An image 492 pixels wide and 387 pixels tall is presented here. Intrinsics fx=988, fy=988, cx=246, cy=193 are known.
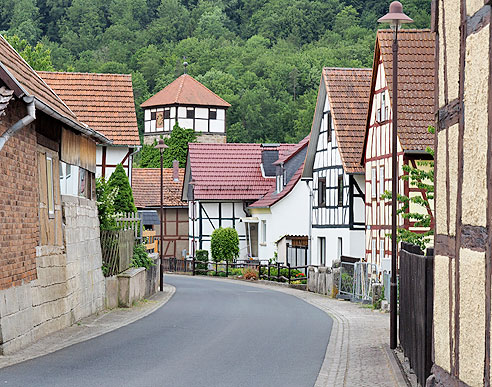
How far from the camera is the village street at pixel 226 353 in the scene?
41.3ft

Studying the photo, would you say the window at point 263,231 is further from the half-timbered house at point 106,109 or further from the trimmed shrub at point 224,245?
the half-timbered house at point 106,109

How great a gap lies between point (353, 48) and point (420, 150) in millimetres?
88062

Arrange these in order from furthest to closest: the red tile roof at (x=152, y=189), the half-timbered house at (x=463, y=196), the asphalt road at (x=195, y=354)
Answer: the red tile roof at (x=152, y=189) → the asphalt road at (x=195, y=354) → the half-timbered house at (x=463, y=196)

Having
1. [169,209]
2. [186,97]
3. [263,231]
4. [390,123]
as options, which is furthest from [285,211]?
[186,97]

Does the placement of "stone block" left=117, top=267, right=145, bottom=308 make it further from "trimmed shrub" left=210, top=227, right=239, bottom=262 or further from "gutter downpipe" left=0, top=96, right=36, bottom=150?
"trimmed shrub" left=210, top=227, right=239, bottom=262

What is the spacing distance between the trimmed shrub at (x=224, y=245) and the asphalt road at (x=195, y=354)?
28326 millimetres

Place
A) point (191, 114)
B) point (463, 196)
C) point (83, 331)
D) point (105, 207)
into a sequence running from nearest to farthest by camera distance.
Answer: point (463, 196), point (83, 331), point (105, 207), point (191, 114)

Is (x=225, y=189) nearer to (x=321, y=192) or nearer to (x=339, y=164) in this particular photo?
(x=321, y=192)

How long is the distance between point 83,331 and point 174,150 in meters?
58.9

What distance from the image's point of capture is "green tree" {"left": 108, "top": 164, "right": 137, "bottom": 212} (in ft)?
98.1

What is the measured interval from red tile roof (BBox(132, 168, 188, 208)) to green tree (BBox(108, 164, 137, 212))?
107 feet

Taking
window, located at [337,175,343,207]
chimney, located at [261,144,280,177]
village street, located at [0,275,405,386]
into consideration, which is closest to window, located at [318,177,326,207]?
window, located at [337,175,343,207]

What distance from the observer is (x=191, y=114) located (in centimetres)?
8125

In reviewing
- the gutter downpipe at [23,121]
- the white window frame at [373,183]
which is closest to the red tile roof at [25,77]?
the gutter downpipe at [23,121]
